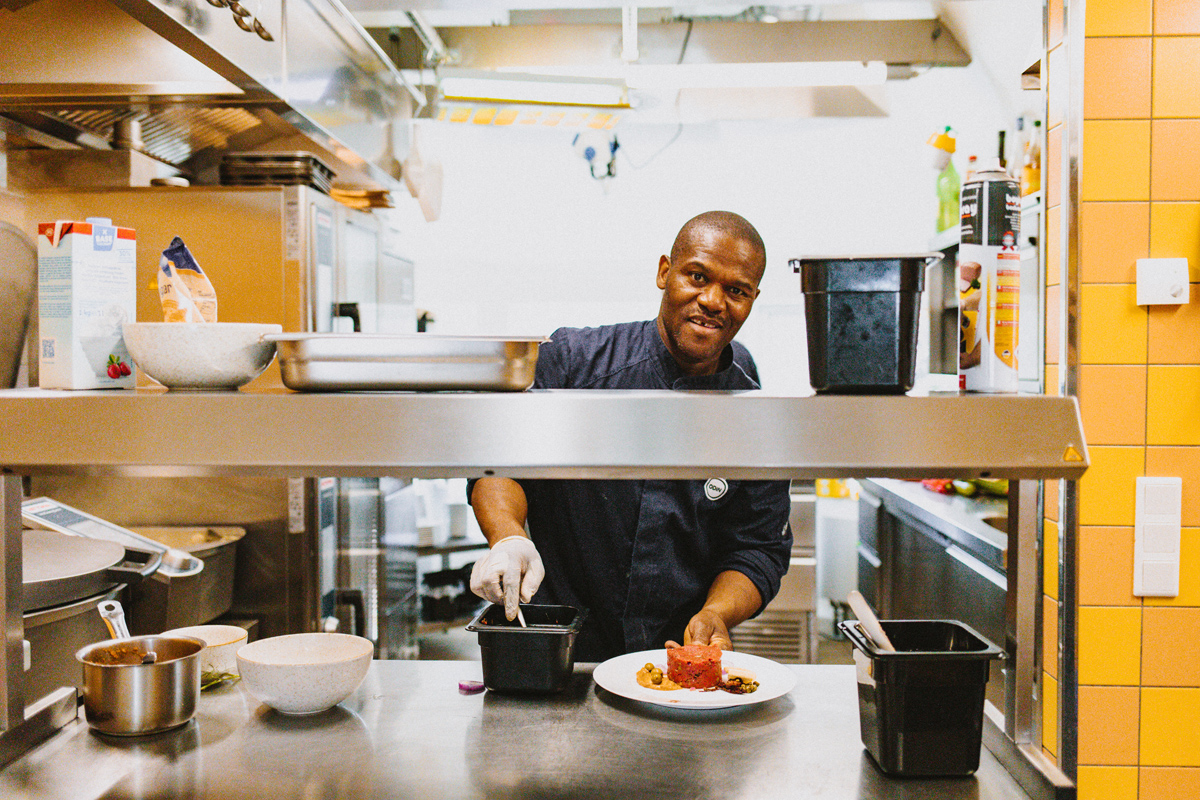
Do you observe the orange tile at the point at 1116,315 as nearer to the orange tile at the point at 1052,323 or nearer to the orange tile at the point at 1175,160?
the orange tile at the point at 1052,323

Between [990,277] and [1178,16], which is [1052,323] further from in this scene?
[990,277]

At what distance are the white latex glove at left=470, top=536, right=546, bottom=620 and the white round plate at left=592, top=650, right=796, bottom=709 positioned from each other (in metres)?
0.17

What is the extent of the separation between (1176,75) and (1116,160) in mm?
187

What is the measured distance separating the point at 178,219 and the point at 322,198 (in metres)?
0.48

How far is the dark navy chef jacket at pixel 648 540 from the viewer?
193 centimetres

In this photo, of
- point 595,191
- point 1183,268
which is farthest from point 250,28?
point 595,191

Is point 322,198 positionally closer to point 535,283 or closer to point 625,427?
point 535,283

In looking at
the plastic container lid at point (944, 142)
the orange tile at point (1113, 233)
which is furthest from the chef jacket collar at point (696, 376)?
the plastic container lid at point (944, 142)

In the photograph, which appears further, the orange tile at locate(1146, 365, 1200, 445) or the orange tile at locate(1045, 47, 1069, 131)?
the orange tile at locate(1146, 365, 1200, 445)

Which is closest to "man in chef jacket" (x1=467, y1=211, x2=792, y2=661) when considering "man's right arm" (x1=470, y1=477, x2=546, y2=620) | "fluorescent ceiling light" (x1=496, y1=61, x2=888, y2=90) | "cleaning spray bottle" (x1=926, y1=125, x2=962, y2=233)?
"man's right arm" (x1=470, y1=477, x2=546, y2=620)

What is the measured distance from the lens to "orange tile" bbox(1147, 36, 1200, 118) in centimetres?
161

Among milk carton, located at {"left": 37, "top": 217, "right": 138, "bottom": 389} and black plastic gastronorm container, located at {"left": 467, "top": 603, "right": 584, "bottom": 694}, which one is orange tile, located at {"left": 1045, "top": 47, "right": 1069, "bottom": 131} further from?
milk carton, located at {"left": 37, "top": 217, "right": 138, "bottom": 389}

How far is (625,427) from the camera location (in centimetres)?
93

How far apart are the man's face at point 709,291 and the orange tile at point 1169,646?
38.1 inches
